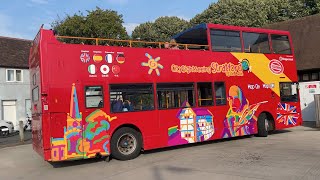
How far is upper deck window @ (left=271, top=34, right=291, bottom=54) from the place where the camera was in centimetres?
1527

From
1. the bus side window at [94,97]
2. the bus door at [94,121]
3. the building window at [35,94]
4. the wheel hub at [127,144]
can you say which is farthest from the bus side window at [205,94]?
the building window at [35,94]

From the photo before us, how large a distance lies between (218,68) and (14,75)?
23.9 metres

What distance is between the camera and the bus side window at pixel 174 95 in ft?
39.3

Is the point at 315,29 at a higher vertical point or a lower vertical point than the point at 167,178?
higher

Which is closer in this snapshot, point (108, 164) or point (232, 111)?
point (108, 164)

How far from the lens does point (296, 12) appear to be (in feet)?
118

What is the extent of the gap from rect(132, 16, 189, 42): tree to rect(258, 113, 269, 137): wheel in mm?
34623

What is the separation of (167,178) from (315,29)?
18971 mm

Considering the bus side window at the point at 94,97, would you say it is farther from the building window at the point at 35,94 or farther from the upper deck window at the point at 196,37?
the upper deck window at the point at 196,37

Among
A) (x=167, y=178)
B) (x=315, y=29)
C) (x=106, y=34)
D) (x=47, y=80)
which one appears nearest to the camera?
(x=167, y=178)

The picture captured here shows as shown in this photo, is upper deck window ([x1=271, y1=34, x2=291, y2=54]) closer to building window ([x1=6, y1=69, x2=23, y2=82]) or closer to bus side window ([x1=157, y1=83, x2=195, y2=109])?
bus side window ([x1=157, y1=83, x2=195, y2=109])

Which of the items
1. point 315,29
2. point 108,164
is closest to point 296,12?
point 315,29

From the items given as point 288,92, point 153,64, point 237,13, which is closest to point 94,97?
Answer: point 153,64

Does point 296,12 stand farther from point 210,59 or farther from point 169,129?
point 169,129
